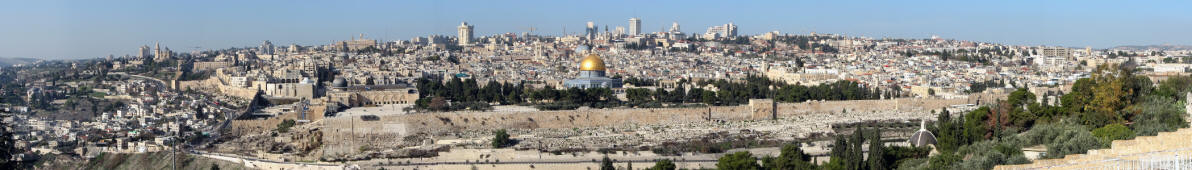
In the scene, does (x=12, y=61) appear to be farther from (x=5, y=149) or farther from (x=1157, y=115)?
(x=1157, y=115)

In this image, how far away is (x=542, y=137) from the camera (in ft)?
76.1

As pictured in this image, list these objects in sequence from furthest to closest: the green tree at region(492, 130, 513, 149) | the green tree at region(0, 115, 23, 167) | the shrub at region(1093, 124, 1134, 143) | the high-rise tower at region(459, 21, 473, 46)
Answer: the high-rise tower at region(459, 21, 473, 46)
the green tree at region(492, 130, 513, 149)
the green tree at region(0, 115, 23, 167)
the shrub at region(1093, 124, 1134, 143)

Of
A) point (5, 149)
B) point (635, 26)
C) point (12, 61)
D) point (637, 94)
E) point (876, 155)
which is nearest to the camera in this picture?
point (876, 155)

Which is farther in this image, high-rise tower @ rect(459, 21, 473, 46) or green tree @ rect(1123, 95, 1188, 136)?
high-rise tower @ rect(459, 21, 473, 46)

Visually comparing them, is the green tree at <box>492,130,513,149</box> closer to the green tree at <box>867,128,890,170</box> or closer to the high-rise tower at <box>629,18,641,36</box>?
the green tree at <box>867,128,890,170</box>

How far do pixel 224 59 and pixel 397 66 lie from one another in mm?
12977

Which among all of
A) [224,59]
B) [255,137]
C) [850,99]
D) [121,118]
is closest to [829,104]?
[850,99]

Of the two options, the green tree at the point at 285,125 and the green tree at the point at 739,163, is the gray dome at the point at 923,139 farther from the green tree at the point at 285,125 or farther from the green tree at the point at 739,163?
the green tree at the point at 285,125

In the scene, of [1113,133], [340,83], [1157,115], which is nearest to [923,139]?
[1157,115]

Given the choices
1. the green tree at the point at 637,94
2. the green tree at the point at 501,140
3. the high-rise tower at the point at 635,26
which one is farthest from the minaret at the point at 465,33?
the green tree at the point at 501,140

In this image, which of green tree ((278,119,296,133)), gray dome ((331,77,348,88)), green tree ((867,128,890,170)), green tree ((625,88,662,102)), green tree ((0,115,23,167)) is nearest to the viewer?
green tree ((867,128,890,170))

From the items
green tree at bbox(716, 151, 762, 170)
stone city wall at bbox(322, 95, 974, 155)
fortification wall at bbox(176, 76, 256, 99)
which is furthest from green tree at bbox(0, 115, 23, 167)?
fortification wall at bbox(176, 76, 256, 99)

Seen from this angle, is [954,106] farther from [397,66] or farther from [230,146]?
[397,66]

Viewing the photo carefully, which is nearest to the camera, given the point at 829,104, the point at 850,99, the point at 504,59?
the point at 829,104
